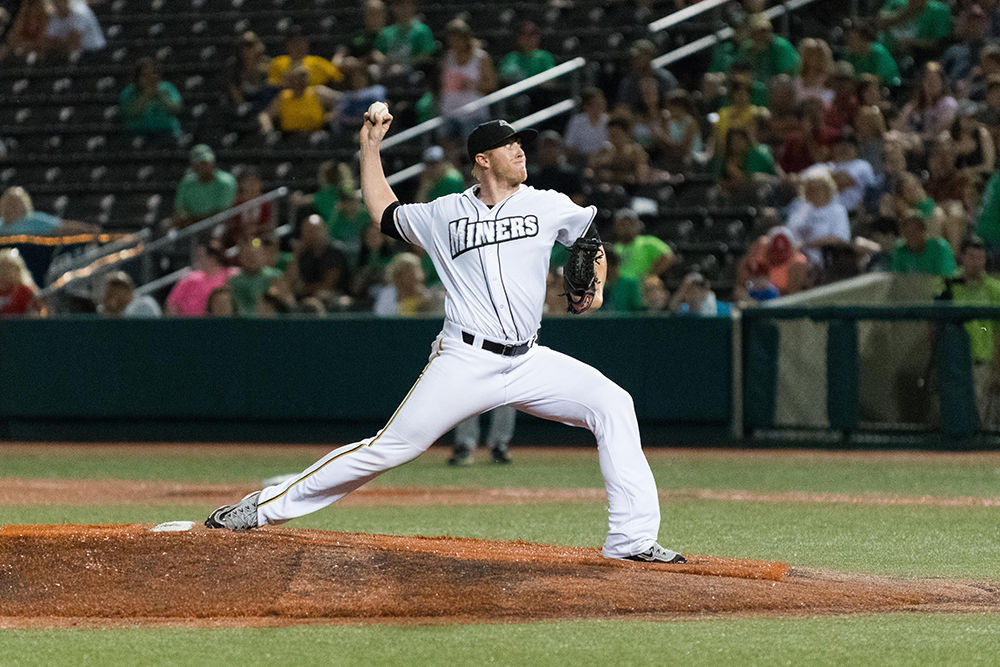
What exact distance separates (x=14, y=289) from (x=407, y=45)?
5430mm

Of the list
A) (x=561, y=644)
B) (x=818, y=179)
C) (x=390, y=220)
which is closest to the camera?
(x=561, y=644)

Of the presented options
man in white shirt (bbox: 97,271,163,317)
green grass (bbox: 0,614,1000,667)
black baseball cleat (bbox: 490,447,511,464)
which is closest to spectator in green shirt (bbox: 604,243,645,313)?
black baseball cleat (bbox: 490,447,511,464)

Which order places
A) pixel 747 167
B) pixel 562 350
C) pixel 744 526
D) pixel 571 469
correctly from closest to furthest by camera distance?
pixel 744 526 → pixel 571 469 → pixel 562 350 → pixel 747 167

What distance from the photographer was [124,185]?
19.4m

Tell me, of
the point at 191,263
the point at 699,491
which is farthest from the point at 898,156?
the point at 191,263

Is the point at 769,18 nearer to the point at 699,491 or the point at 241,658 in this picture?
the point at 699,491

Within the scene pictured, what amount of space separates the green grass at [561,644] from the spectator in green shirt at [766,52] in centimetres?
1152

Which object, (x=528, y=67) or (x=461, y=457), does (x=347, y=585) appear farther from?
(x=528, y=67)

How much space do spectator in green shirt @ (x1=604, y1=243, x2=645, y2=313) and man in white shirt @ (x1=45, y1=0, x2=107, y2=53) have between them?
982cm

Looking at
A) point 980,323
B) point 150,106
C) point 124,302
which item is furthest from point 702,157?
point 150,106

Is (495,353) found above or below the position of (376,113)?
below

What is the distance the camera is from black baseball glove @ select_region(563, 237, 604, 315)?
20.8ft

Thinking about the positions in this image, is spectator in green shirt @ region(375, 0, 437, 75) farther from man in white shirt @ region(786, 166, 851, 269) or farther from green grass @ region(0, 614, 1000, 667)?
green grass @ region(0, 614, 1000, 667)

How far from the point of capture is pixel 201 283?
16.0 m
